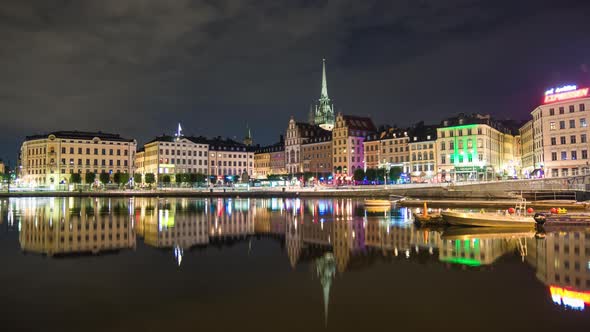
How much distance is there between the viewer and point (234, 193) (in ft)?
332

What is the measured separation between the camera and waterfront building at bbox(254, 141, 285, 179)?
166625 mm

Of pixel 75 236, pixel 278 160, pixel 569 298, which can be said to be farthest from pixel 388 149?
pixel 569 298

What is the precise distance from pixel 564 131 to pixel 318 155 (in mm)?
78981

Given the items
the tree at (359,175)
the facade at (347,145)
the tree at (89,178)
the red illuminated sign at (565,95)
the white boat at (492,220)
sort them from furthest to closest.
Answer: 1. the facade at (347,145)
2. the tree at (89,178)
3. the tree at (359,175)
4. the red illuminated sign at (565,95)
5. the white boat at (492,220)

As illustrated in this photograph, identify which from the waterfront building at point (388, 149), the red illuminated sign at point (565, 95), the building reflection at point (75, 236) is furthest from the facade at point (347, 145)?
the building reflection at point (75, 236)

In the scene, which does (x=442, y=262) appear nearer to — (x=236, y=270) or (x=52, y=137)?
(x=236, y=270)

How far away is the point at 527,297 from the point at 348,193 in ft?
246

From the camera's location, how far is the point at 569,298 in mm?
14500

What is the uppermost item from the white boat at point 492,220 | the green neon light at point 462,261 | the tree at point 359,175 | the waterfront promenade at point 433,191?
the tree at point 359,175

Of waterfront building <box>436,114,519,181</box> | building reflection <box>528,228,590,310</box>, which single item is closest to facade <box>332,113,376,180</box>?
waterfront building <box>436,114,519,181</box>

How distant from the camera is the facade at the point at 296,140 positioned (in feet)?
507

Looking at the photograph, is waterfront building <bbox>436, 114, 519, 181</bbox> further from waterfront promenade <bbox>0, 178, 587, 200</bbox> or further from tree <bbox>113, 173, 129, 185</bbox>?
tree <bbox>113, 173, 129, 185</bbox>

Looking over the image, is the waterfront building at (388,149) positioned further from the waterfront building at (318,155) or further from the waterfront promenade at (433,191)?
the waterfront promenade at (433,191)

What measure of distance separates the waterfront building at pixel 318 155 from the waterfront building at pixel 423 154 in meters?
30.6
